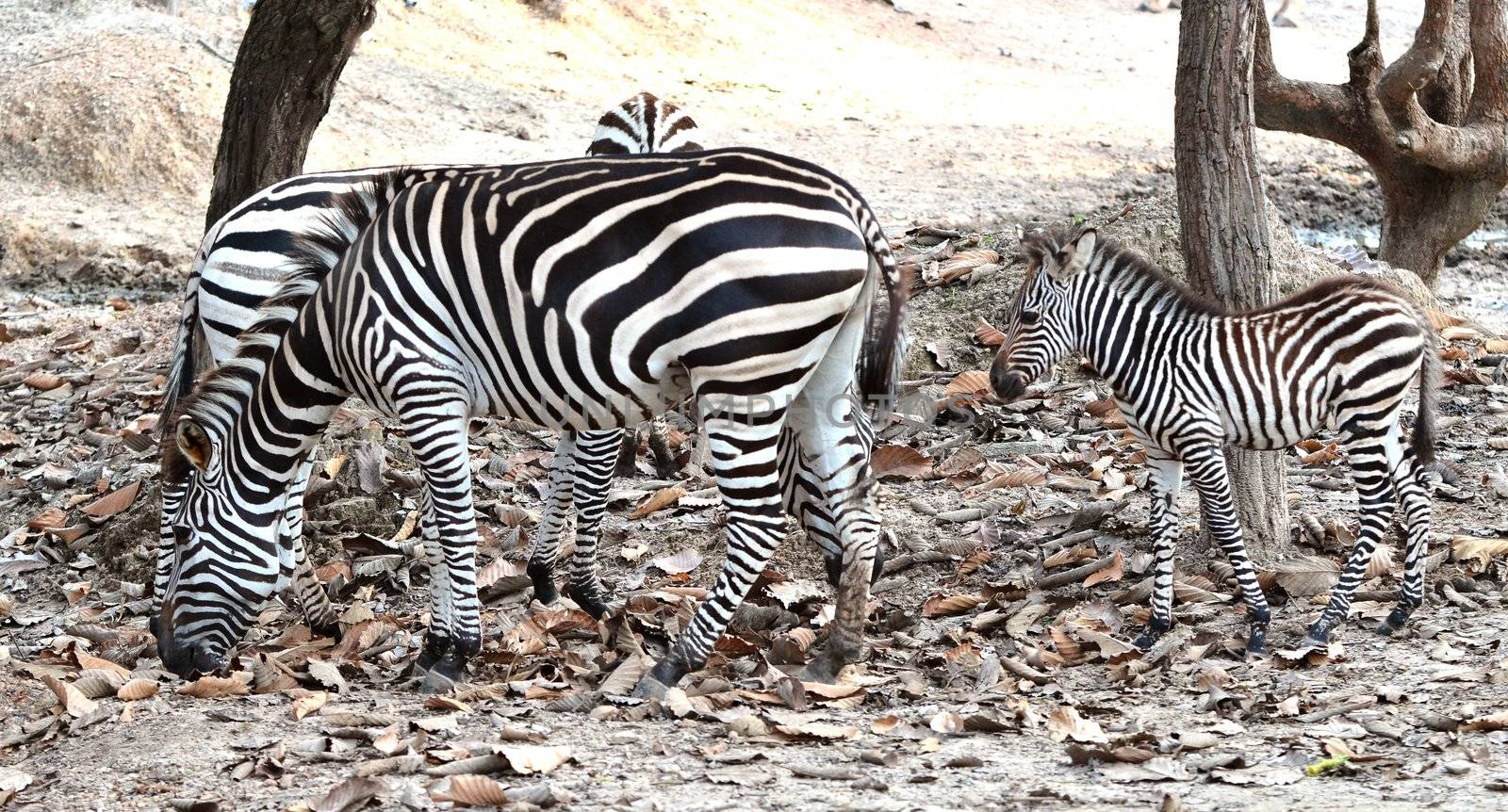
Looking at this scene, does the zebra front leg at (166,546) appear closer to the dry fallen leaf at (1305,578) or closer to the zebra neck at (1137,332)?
the zebra neck at (1137,332)

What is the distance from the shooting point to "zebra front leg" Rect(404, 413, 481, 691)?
17.1 ft

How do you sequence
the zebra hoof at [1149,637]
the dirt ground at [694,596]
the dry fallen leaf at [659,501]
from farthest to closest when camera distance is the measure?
the dry fallen leaf at [659,501], the zebra hoof at [1149,637], the dirt ground at [694,596]

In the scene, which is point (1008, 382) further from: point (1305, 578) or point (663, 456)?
point (663, 456)

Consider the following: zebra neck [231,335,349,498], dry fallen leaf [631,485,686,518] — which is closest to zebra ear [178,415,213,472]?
zebra neck [231,335,349,498]

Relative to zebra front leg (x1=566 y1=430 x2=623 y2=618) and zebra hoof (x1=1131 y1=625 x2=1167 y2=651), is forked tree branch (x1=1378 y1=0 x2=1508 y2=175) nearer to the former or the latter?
zebra hoof (x1=1131 y1=625 x2=1167 y2=651)

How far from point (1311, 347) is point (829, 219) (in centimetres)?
221

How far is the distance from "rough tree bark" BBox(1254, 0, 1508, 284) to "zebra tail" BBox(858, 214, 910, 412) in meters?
6.60

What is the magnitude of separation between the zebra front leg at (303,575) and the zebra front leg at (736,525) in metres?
1.89

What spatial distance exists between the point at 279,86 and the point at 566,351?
358cm

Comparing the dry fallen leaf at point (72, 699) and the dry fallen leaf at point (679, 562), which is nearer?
the dry fallen leaf at point (72, 699)

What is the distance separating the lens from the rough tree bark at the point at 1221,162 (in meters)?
6.15

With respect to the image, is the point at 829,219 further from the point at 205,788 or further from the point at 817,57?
the point at 817,57

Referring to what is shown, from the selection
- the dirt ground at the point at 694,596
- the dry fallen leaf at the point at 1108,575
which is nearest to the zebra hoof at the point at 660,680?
the dirt ground at the point at 694,596

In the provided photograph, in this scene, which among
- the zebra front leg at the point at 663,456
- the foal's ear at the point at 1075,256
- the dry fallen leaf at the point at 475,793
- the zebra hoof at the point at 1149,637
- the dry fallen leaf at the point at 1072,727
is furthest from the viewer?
the zebra front leg at the point at 663,456
